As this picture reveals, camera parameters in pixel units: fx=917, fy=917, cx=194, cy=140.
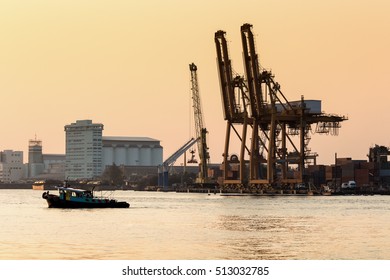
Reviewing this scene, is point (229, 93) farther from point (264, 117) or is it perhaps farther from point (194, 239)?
point (194, 239)

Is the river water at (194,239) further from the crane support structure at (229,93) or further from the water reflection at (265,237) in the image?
the crane support structure at (229,93)

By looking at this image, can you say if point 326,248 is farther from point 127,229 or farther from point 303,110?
point 303,110

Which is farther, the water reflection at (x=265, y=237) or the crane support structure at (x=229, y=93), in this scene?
the crane support structure at (x=229, y=93)

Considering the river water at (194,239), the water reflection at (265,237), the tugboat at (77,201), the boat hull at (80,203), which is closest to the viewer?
the river water at (194,239)

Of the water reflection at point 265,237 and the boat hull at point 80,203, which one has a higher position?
the boat hull at point 80,203

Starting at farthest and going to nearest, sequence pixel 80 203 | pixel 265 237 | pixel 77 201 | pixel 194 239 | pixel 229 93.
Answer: pixel 229 93
pixel 80 203
pixel 77 201
pixel 265 237
pixel 194 239

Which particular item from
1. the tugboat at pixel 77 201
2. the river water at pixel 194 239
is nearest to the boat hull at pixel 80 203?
the tugboat at pixel 77 201

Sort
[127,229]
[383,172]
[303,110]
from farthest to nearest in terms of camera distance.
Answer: [383,172] < [303,110] < [127,229]

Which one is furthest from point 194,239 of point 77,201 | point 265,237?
point 77,201

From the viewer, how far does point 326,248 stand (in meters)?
39.9

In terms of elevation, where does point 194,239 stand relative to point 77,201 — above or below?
below

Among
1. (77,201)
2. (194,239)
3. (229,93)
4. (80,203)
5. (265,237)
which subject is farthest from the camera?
(229,93)
